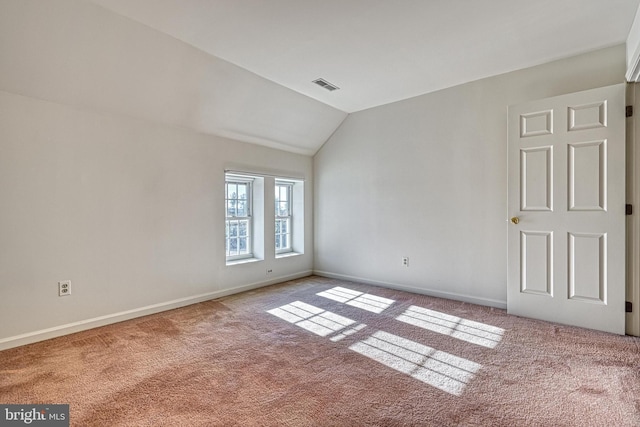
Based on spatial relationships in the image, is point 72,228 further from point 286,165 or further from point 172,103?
point 286,165

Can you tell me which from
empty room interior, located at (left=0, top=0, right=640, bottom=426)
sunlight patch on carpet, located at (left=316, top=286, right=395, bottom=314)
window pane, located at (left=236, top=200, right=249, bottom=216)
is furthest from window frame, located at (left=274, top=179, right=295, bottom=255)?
sunlight patch on carpet, located at (left=316, top=286, right=395, bottom=314)

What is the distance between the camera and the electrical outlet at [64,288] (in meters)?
2.80

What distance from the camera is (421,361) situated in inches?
91.4

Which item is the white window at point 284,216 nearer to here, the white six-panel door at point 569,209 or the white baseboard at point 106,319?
the white baseboard at point 106,319

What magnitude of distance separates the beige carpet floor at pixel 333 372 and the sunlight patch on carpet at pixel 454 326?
2cm

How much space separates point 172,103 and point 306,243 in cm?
288

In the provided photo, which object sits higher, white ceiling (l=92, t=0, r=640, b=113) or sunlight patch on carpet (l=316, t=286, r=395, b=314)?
white ceiling (l=92, t=0, r=640, b=113)

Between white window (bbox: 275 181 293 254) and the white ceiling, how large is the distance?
1.98m

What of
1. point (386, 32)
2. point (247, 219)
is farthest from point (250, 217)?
point (386, 32)

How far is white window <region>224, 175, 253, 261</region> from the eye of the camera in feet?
14.3

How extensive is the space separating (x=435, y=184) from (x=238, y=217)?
273 cm

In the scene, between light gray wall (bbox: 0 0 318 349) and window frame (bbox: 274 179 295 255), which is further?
window frame (bbox: 274 179 295 255)

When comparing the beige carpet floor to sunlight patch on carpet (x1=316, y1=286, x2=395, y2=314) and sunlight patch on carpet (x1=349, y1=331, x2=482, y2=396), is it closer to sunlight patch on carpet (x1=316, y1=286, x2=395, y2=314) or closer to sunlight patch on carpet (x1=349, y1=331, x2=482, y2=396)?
sunlight patch on carpet (x1=349, y1=331, x2=482, y2=396)

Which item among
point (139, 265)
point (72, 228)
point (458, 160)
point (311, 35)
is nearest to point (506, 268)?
point (458, 160)
